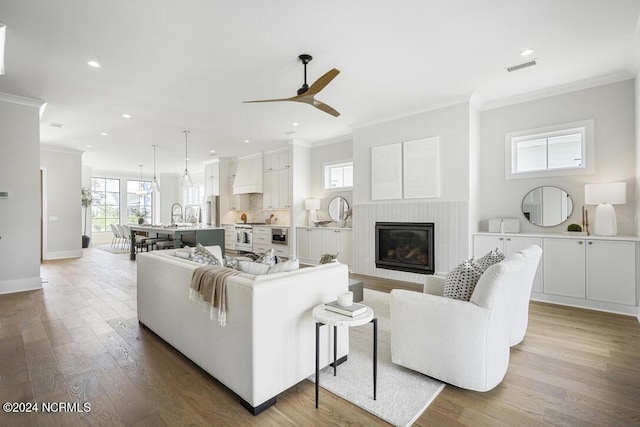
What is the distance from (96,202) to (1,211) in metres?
8.15

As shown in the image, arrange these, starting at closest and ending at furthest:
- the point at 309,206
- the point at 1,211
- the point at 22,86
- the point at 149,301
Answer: the point at 149,301, the point at 22,86, the point at 1,211, the point at 309,206

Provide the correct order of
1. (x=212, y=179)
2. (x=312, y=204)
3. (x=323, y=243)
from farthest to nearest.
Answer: (x=212, y=179) → (x=312, y=204) → (x=323, y=243)

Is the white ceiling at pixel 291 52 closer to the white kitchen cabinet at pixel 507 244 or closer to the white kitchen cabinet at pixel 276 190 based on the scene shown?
the white kitchen cabinet at pixel 507 244

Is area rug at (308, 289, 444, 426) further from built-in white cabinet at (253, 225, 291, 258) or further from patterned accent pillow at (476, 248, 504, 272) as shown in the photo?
built-in white cabinet at (253, 225, 291, 258)

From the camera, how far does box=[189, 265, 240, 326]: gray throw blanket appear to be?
203 cm

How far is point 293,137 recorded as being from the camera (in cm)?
712

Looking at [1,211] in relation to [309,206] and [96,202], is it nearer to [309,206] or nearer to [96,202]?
[309,206]

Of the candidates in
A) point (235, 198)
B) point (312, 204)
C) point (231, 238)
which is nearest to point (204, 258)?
point (312, 204)

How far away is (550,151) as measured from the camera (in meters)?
4.48

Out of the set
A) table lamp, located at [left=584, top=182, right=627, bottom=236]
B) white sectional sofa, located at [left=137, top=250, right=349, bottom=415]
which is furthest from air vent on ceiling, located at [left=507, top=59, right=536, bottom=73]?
white sectional sofa, located at [left=137, top=250, right=349, bottom=415]

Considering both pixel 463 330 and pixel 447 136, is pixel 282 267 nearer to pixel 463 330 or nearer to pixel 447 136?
pixel 463 330

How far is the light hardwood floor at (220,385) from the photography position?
1856mm

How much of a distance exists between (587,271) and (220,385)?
4394mm

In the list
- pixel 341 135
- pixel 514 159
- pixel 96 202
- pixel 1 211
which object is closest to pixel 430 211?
pixel 514 159
